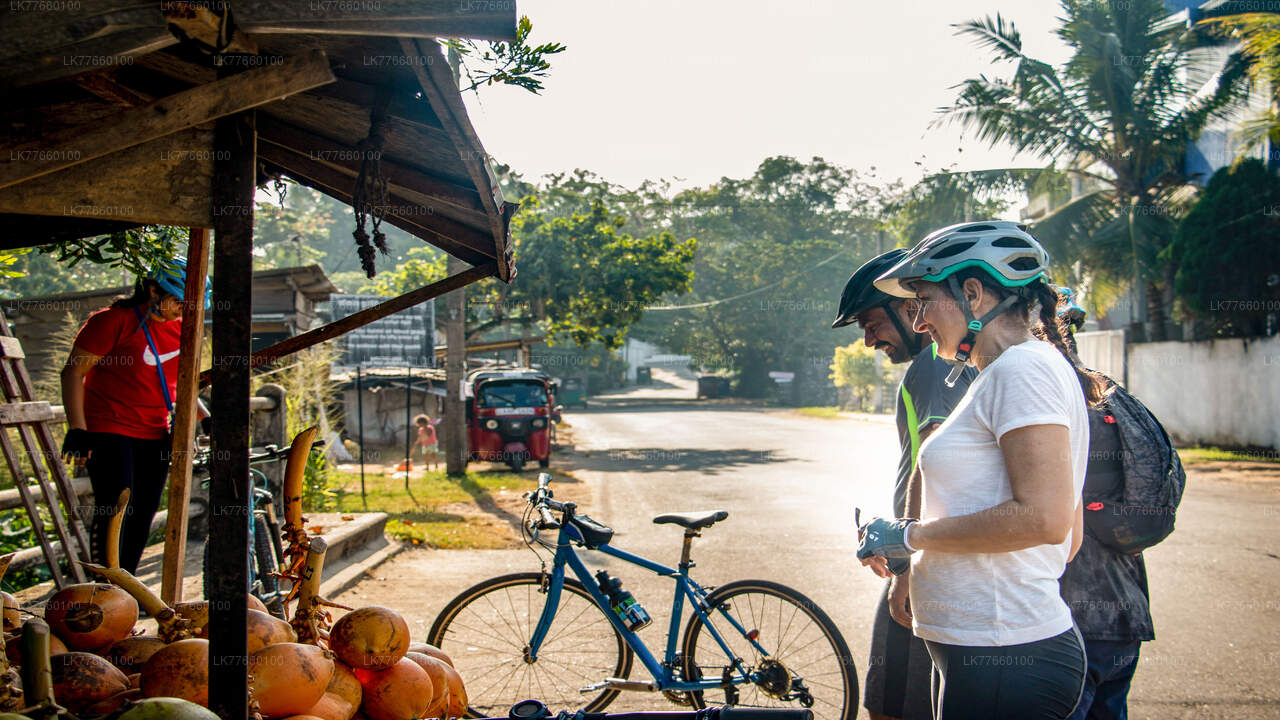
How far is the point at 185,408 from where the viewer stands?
337 cm

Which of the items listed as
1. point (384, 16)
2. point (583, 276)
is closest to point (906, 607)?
point (384, 16)

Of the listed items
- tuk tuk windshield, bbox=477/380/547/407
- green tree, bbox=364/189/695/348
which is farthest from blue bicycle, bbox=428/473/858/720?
green tree, bbox=364/189/695/348

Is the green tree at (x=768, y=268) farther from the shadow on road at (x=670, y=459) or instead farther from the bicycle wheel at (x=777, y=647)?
the bicycle wheel at (x=777, y=647)

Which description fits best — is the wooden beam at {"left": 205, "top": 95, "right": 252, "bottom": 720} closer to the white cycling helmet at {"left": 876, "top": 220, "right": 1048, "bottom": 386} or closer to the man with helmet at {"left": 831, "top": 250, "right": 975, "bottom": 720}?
the white cycling helmet at {"left": 876, "top": 220, "right": 1048, "bottom": 386}

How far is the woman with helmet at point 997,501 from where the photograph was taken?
1.99m

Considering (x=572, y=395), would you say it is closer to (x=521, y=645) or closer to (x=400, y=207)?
(x=521, y=645)

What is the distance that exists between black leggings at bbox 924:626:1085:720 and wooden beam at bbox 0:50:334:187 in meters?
2.03

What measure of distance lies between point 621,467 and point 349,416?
1035cm

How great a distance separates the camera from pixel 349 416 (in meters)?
23.4

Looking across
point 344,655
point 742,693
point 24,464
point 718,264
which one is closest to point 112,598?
point 344,655

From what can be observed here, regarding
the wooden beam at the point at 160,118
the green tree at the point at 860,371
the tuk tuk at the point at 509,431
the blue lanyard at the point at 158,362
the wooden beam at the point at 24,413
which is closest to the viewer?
the wooden beam at the point at 160,118

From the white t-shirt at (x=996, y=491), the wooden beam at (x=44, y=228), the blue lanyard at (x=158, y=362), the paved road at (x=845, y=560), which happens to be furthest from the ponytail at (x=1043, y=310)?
the blue lanyard at (x=158, y=362)

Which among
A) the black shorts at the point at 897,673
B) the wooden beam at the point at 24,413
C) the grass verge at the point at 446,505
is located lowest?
the grass verge at the point at 446,505

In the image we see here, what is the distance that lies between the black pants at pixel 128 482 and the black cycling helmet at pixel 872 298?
10.9 ft
